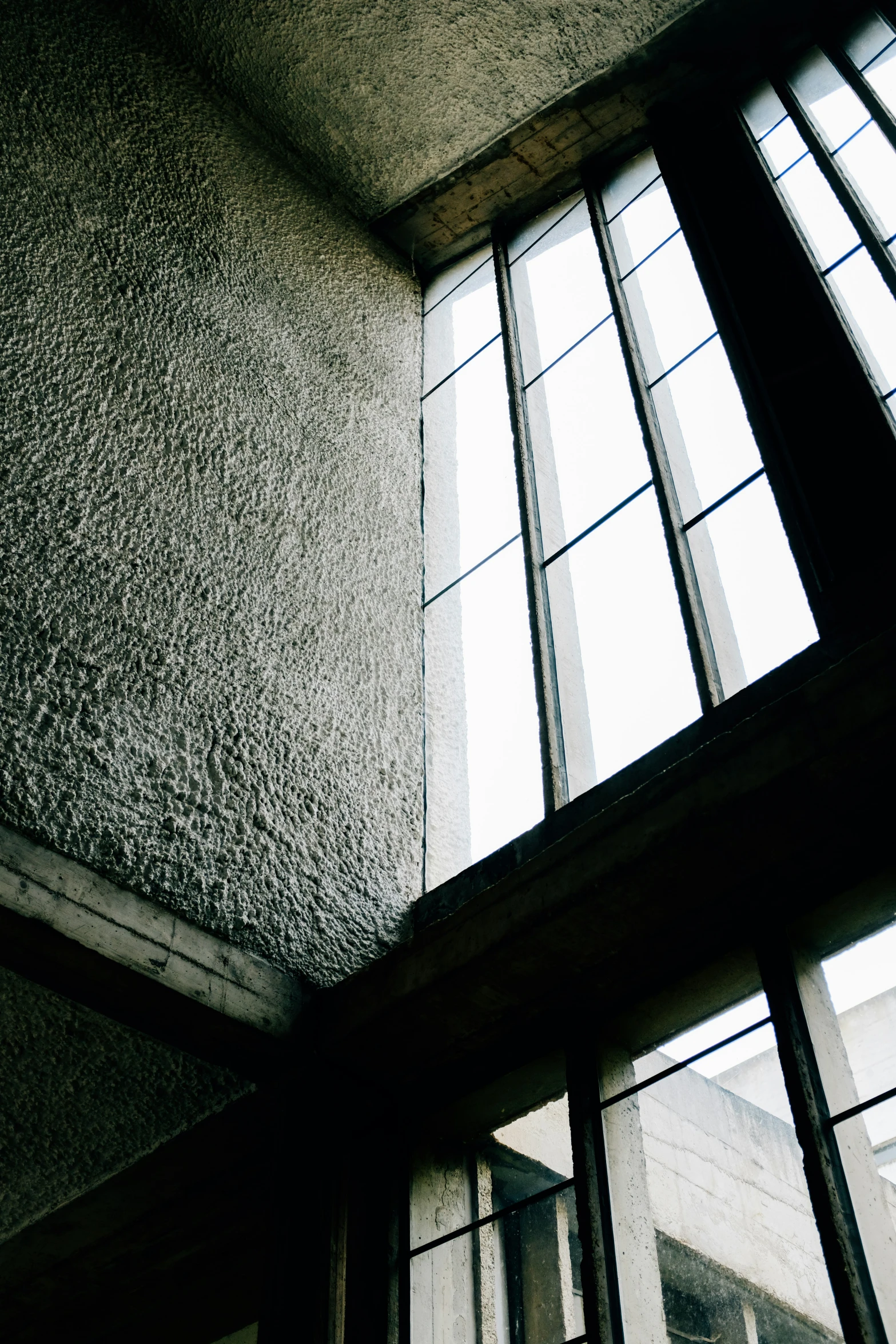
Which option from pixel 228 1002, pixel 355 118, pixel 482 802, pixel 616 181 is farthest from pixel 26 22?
pixel 228 1002

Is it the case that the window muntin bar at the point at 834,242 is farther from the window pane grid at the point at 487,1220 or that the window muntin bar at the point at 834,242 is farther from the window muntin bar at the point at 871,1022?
the window pane grid at the point at 487,1220

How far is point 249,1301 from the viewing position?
379 centimetres

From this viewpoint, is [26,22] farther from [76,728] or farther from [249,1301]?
[249,1301]

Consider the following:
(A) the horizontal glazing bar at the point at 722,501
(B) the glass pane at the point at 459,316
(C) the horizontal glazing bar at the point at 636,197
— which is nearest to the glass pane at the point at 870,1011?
(A) the horizontal glazing bar at the point at 722,501

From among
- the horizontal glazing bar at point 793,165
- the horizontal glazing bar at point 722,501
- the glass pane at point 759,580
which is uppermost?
the horizontal glazing bar at point 793,165

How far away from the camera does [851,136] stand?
4340 millimetres

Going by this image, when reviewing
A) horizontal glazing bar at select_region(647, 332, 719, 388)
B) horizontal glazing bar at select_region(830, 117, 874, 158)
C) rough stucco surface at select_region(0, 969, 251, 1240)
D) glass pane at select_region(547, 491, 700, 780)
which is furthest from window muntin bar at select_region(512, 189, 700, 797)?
rough stucco surface at select_region(0, 969, 251, 1240)

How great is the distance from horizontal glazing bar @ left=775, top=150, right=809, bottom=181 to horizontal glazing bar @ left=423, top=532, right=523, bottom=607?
1.85 m

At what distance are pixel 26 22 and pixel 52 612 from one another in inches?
118

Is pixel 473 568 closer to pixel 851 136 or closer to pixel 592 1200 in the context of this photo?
pixel 851 136

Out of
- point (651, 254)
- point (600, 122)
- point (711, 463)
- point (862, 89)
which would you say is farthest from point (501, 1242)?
point (600, 122)

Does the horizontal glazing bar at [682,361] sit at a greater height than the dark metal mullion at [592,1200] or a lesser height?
greater

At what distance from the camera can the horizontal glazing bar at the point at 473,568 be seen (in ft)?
14.8

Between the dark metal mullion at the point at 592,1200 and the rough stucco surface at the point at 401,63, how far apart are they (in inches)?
186
